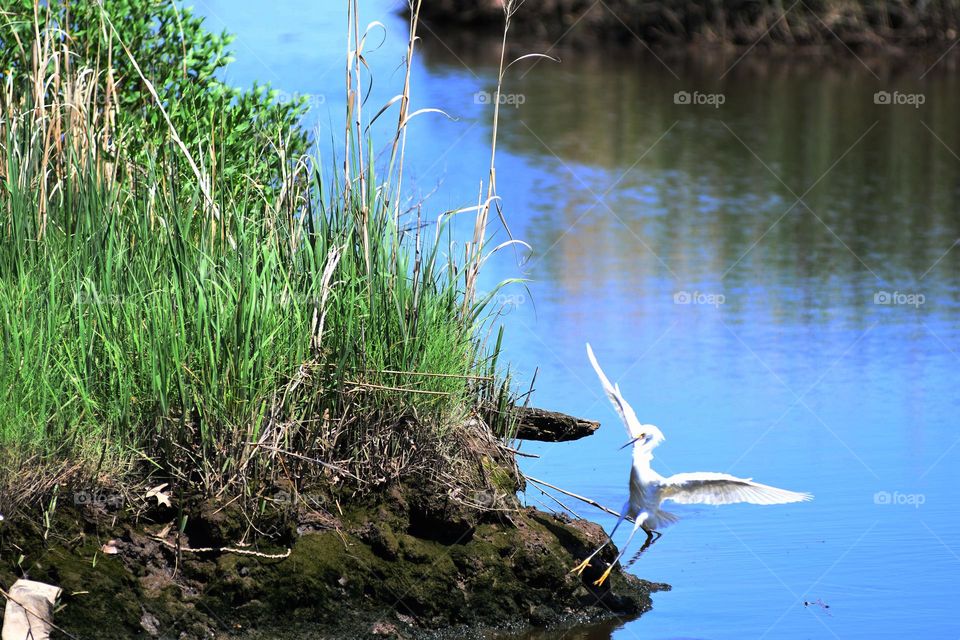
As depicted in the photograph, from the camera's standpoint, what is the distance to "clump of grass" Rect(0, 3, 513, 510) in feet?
15.6

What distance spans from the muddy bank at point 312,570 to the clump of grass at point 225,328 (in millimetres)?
150

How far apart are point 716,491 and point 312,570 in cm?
150

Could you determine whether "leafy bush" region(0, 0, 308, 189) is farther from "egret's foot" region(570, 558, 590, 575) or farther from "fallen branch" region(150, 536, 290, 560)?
"egret's foot" region(570, 558, 590, 575)

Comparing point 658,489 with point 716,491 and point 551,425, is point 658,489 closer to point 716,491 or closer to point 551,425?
point 716,491

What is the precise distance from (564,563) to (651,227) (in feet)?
20.8

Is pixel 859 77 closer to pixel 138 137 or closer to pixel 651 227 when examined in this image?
pixel 651 227

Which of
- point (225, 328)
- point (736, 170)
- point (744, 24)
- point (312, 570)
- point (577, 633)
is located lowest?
point (577, 633)

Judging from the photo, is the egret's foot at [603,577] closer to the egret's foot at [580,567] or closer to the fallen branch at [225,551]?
the egret's foot at [580,567]

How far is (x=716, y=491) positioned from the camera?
17.1ft

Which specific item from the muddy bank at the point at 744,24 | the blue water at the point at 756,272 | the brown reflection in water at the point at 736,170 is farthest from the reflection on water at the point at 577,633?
the muddy bank at the point at 744,24

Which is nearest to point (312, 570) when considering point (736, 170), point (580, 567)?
point (580, 567)

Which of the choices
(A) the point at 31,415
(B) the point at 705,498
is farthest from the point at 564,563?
(A) the point at 31,415

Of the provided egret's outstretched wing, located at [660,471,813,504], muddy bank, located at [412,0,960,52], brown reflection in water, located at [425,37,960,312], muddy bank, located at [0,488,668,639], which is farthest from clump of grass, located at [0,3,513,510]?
muddy bank, located at [412,0,960,52]

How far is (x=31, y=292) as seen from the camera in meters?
4.87
